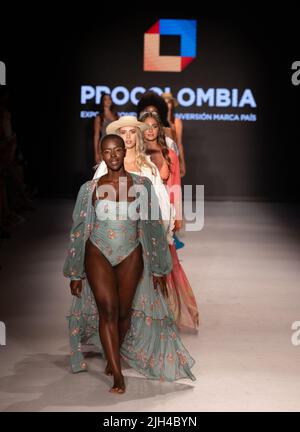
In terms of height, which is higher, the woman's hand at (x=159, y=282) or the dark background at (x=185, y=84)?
the dark background at (x=185, y=84)

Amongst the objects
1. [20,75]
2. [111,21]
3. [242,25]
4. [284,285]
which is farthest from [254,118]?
[284,285]

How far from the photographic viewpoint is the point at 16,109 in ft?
42.9

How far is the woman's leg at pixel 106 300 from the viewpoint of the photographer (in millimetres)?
4094

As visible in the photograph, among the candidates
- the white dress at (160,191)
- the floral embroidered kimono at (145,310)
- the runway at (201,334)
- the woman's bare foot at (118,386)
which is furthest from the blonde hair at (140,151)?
the woman's bare foot at (118,386)

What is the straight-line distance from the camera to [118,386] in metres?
4.03

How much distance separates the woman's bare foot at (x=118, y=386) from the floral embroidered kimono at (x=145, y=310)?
10.3 inches

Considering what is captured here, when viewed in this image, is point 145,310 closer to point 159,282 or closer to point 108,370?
point 159,282

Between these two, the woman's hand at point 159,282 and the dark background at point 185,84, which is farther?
the dark background at point 185,84

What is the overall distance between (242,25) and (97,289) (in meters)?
9.26

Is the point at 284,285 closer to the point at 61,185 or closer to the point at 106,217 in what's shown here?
the point at 106,217

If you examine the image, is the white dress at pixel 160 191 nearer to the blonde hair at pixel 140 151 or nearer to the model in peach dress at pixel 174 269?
the blonde hair at pixel 140 151

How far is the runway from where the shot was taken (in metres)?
3.95

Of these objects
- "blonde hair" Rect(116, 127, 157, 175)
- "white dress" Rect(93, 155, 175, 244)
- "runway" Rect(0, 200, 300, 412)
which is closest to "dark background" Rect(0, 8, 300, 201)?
"runway" Rect(0, 200, 300, 412)

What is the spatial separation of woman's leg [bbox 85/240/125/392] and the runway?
0.59 feet
